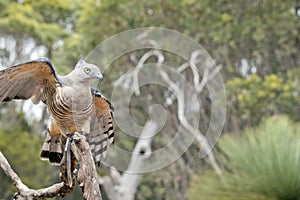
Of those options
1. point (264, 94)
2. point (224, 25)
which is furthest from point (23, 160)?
point (264, 94)

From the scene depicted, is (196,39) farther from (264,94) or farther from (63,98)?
(63,98)

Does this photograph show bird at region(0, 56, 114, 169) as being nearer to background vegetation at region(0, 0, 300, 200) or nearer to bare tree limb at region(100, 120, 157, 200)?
background vegetation at region(0, 0, 300, 200)

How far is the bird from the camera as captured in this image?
3051mm

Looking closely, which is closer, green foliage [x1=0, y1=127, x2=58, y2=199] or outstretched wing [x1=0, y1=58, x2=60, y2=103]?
outstretched wing [x1=0, y1=58, x2=60, y2=103]

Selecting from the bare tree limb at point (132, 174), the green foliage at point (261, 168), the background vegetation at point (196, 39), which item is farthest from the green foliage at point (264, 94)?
the green foliage at point (261, 168)

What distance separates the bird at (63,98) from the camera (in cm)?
305

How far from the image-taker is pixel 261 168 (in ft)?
17.7

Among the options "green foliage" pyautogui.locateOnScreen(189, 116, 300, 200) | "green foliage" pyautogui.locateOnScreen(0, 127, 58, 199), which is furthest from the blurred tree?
"green foliage" pyautogui.locateOnScreen(189, 116, 300, 200)

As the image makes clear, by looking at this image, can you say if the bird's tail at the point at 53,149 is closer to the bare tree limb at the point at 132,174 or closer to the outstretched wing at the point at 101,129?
the outstretched wing at the point at 101,129

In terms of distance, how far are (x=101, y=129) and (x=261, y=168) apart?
7.80 feet

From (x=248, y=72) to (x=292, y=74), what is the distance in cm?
134

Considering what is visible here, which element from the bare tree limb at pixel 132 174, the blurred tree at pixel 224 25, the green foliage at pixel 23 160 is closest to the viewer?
the blurred tree at pixel 224 25

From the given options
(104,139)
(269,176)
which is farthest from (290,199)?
(104,139)

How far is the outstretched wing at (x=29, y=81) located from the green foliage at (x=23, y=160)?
917cm
